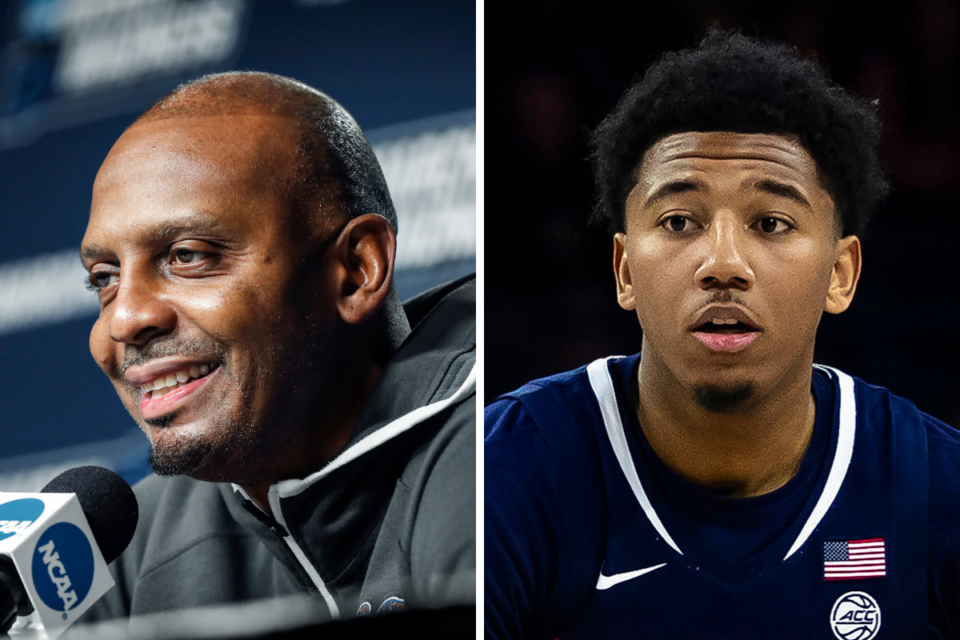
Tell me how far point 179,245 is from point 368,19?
0.71 metres

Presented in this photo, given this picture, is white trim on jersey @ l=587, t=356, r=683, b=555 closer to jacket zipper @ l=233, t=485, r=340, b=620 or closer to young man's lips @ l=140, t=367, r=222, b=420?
jacket zipper @ l=233, t=485, r=340, b=620

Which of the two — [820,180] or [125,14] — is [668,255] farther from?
[125,14]

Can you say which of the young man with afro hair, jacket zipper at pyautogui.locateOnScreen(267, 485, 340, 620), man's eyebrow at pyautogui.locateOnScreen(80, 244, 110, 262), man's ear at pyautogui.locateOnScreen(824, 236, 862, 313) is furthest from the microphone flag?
man's ear at pyautogui.locateOnScreen(824, 236, 862, 313)

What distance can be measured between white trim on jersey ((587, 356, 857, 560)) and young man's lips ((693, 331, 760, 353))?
19 cm

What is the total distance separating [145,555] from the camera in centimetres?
238

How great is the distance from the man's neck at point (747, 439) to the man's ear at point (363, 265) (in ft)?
2.28

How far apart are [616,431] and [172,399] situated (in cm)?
99

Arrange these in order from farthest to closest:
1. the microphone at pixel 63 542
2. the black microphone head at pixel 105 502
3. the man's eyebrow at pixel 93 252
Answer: the man's eyebrow at pixel 93 252 < the black microphone head at pixel 105 502 < the microphone at pixel 63 542

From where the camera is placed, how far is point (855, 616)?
1999 mm

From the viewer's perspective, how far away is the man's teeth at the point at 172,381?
2.22 meters

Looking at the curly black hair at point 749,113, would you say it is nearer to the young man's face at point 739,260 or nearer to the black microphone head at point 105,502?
the young man's face at point 739,260

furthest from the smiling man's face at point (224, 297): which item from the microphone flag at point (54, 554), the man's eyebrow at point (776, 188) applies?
the man's eyebrow at point (776, 188)

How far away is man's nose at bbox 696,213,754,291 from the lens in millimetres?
2023

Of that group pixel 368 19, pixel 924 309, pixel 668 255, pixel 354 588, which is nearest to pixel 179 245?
pixel 368 19
